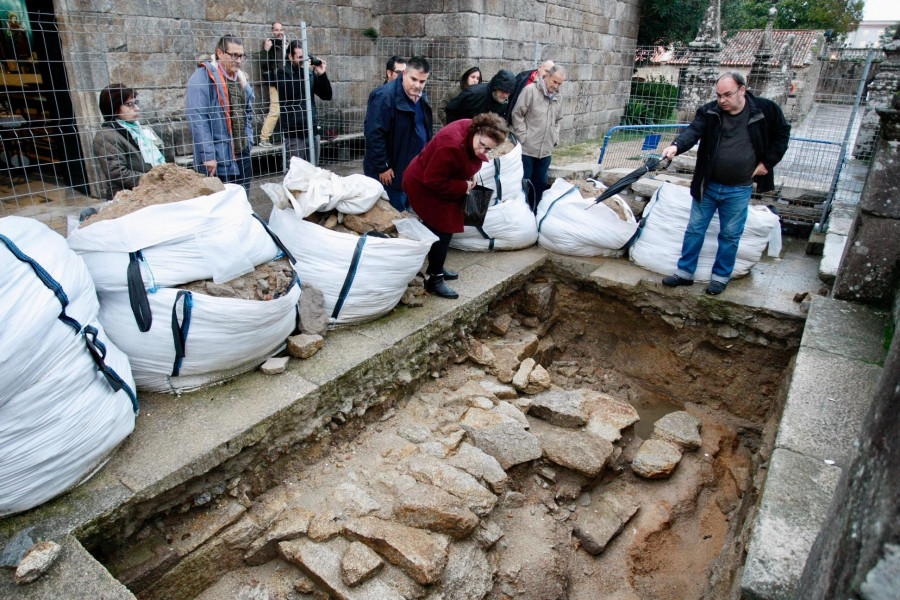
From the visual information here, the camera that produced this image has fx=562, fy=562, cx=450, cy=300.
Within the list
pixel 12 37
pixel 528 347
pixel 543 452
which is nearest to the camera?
pixel 543 452

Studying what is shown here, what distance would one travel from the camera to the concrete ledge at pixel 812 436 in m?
1.91

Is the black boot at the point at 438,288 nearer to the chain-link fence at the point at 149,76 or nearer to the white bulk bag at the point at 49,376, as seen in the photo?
the chain-link fence at the point at 149,76

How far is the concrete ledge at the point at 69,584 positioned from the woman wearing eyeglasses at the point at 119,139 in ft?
8.01

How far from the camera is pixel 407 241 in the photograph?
11.6 ft

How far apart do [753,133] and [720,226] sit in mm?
703

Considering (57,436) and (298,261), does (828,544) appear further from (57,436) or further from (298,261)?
(298,261)

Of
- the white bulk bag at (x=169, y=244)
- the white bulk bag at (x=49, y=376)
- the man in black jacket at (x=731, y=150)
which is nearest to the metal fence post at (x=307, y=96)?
the white bulk bag at (x=169, y=244)

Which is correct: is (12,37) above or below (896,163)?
above

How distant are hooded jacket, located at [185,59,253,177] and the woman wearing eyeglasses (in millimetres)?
355

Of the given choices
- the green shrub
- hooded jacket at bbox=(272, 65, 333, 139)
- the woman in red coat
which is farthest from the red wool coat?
the green shrub

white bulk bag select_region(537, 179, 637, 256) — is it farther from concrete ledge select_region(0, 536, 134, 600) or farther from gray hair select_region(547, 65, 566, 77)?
concrete ledge select_region(0, 536, 134, 600)

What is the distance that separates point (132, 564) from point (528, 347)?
115 inches

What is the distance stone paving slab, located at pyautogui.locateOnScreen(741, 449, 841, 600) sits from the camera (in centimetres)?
185

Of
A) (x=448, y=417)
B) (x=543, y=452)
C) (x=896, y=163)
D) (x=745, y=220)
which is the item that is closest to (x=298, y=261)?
(x=448, y=417)
